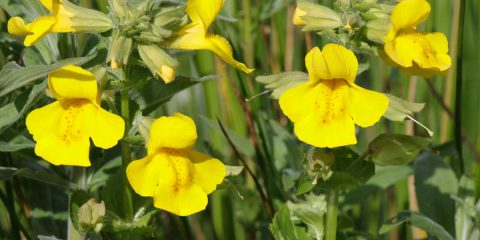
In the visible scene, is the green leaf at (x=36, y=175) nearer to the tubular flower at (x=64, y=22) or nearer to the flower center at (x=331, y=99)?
the tubular flower at (x=64, y=22)

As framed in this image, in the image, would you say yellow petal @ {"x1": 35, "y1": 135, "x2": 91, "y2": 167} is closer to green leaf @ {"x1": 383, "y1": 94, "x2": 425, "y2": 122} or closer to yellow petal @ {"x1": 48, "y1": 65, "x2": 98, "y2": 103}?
yellow petal @ {"x1": 48, "y1": 65, "x2": 98, "y2": 103}

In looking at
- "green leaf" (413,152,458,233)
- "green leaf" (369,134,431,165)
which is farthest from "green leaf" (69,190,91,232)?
"green leaf" (413,152,458,233)

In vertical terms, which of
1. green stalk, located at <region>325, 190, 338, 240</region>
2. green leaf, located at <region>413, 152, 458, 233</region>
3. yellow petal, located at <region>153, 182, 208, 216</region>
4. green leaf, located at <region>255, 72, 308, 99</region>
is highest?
green leaf, located at <region>255, 72, 308, 99</region>

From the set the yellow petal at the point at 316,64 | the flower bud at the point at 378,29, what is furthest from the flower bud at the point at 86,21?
the flower bud at the point at 378,29

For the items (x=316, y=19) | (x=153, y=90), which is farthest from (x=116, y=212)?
(x=316, y=19)

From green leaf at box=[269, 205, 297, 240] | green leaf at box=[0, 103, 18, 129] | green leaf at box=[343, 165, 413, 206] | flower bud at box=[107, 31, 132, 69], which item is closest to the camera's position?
flower bud at box=[107, 31, 132, 69]

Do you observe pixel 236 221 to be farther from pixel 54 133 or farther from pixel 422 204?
pixel 54 133
